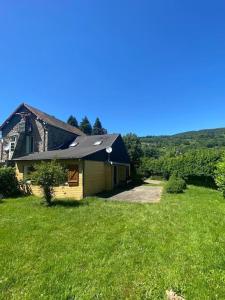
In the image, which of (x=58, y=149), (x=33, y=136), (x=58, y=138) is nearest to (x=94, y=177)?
(x=58, y=149)

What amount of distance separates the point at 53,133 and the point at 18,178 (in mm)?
7276

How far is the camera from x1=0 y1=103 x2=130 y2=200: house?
17203mm

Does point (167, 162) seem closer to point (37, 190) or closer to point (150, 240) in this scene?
point (37, 190)

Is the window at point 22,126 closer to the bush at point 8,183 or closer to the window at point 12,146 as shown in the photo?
the window at point 12,146

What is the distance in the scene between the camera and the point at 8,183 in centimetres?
1716

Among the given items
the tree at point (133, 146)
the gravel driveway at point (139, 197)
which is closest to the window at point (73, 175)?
the gravel driveway at point (139, 197)

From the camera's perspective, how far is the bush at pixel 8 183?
16.8 metres

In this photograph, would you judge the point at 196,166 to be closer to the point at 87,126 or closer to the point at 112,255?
the point at 112,255

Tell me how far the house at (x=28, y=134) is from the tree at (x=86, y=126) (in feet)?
100

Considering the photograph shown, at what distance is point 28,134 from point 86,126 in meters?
32.9

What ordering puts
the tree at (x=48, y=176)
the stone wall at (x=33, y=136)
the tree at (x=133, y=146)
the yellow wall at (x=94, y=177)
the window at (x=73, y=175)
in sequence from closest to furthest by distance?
the tree at (x=48, y=176) < the window at (x=73, y=175) < the yellow wall at (x=94, y=177) < the stone wall at (x=33, y=136) < the tree at (x=133, y=146)

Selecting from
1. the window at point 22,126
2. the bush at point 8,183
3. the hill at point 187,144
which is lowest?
the bush at point 8,183

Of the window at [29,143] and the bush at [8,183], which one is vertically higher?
the window at [29,143]

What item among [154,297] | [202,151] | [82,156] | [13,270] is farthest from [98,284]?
[202,151]
